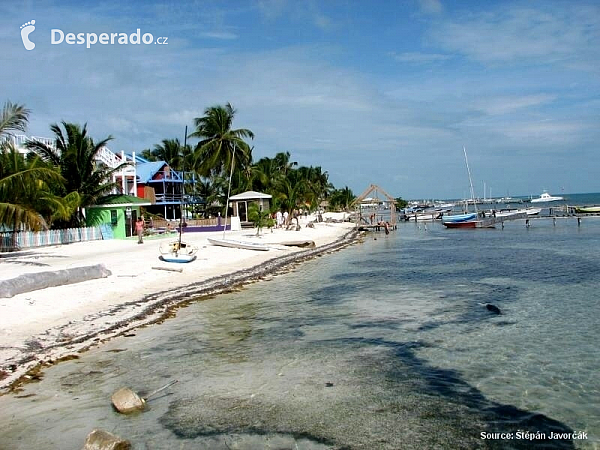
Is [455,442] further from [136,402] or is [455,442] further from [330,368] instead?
[136,402]

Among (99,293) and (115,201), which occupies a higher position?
(115,201)

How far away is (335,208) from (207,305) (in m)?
87.4

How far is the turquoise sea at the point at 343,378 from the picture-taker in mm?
7098

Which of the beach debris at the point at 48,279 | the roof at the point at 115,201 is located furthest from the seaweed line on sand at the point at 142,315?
the roof at the point at 115,201

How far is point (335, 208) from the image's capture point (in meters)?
103

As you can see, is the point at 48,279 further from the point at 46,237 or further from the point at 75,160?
the point at 75,160

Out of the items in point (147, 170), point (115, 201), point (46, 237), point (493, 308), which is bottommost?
point (493, 308)

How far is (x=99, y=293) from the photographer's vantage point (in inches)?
628

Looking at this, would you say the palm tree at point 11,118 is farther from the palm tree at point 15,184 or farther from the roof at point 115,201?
the roof at point 115,201

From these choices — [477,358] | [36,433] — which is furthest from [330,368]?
[36,433]

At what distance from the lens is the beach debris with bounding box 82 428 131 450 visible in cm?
637

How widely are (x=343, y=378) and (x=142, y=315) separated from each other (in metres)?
7.02

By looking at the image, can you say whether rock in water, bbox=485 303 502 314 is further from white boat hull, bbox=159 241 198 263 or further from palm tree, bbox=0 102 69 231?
palm tree, bbox=0 102 69 231

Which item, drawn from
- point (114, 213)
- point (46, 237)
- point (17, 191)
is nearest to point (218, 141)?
point (114, 213)
